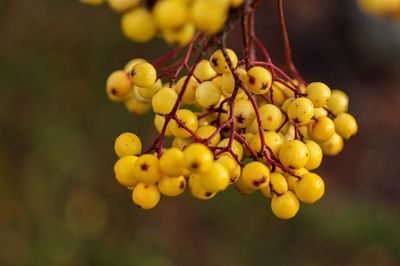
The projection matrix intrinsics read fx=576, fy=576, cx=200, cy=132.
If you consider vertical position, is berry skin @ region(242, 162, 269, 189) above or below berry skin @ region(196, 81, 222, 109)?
below

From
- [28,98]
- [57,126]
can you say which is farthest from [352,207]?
[28,98]

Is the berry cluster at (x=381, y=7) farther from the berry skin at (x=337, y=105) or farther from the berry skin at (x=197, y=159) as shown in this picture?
the berry skin at (x=337, y=105)

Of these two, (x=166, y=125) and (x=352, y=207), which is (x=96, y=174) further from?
(x=166, y=125)

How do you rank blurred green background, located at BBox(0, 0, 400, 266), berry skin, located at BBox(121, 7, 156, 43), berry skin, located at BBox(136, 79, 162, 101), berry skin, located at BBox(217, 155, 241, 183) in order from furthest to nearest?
blurred green background, located at BBox(0, 0, 400, 266) < berry skin, located at BBox(136, 79, 162, 101) < berry skin, located at BBox(217, 155, 241, 183) < berry skin, located at BBox(121, 7, 156, 43)

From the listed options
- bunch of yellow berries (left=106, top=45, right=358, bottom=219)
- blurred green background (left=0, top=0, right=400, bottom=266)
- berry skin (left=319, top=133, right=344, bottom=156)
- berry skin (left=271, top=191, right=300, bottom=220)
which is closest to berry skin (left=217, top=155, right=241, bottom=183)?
bunch of yellow berries (left=106, top=45, right=358, bottom=219)

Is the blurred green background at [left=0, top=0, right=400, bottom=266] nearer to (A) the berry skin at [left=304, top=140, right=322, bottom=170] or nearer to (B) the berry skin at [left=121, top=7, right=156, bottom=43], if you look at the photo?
(A) the berry skin at [left=304, top=140, right=322, bottom=170]

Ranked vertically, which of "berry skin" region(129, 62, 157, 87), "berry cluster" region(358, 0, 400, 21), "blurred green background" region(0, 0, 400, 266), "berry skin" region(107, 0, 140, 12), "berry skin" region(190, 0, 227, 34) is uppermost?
"berry skin" region(107, 0, 140, 12)
